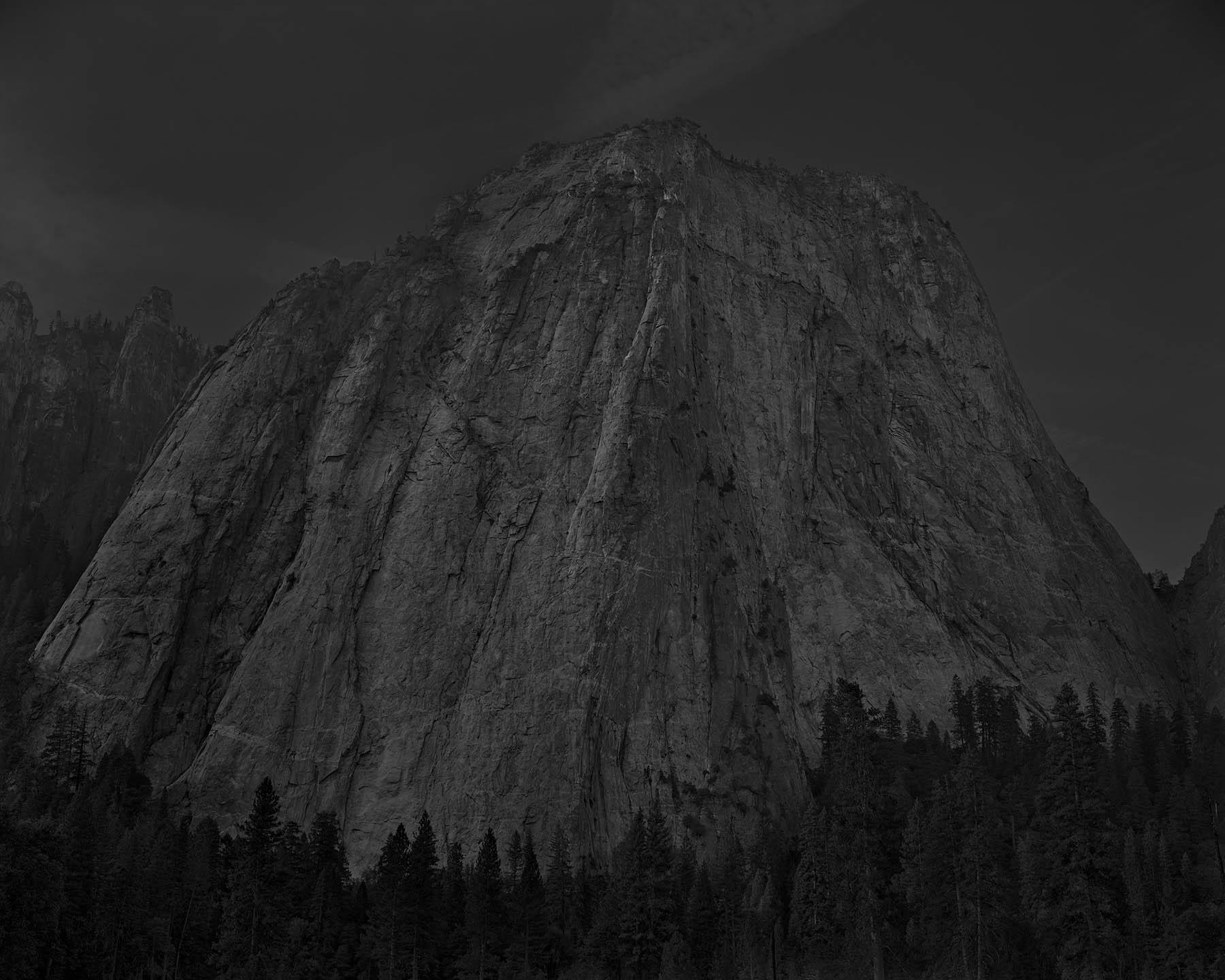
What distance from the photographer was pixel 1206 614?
439 feet

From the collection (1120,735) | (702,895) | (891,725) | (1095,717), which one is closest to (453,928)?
(702,895)

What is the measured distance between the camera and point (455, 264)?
134 metres

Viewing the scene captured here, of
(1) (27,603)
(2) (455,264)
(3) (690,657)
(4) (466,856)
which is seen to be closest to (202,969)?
(4) (466,856)

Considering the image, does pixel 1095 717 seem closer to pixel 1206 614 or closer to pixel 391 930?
pixel 1206 614

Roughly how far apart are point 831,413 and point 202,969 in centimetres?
8640

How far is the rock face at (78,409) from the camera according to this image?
512 ft

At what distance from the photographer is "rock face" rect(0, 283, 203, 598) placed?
512 ft

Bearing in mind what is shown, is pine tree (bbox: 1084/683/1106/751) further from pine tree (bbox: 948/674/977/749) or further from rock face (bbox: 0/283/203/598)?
rock face (bbox: 0/283/203/598)

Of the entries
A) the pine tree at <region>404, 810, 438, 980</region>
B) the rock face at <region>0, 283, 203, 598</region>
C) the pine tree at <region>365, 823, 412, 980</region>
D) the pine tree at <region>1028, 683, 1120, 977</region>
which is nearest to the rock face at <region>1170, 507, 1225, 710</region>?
the pine tree at <region>1028, 683, 1120, 977</region>

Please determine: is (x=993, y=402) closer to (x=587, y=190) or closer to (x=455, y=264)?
(x=587, y=190)

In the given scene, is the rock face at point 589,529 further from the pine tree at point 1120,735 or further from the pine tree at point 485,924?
the pine tree at point 485,924

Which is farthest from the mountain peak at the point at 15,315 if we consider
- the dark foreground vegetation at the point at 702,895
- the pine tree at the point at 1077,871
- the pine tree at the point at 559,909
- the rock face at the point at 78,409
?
the pine tree at the point at 1077,871

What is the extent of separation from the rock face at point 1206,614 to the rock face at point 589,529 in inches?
133

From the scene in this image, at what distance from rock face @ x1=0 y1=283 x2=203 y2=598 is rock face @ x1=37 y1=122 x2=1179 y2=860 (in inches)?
1360
